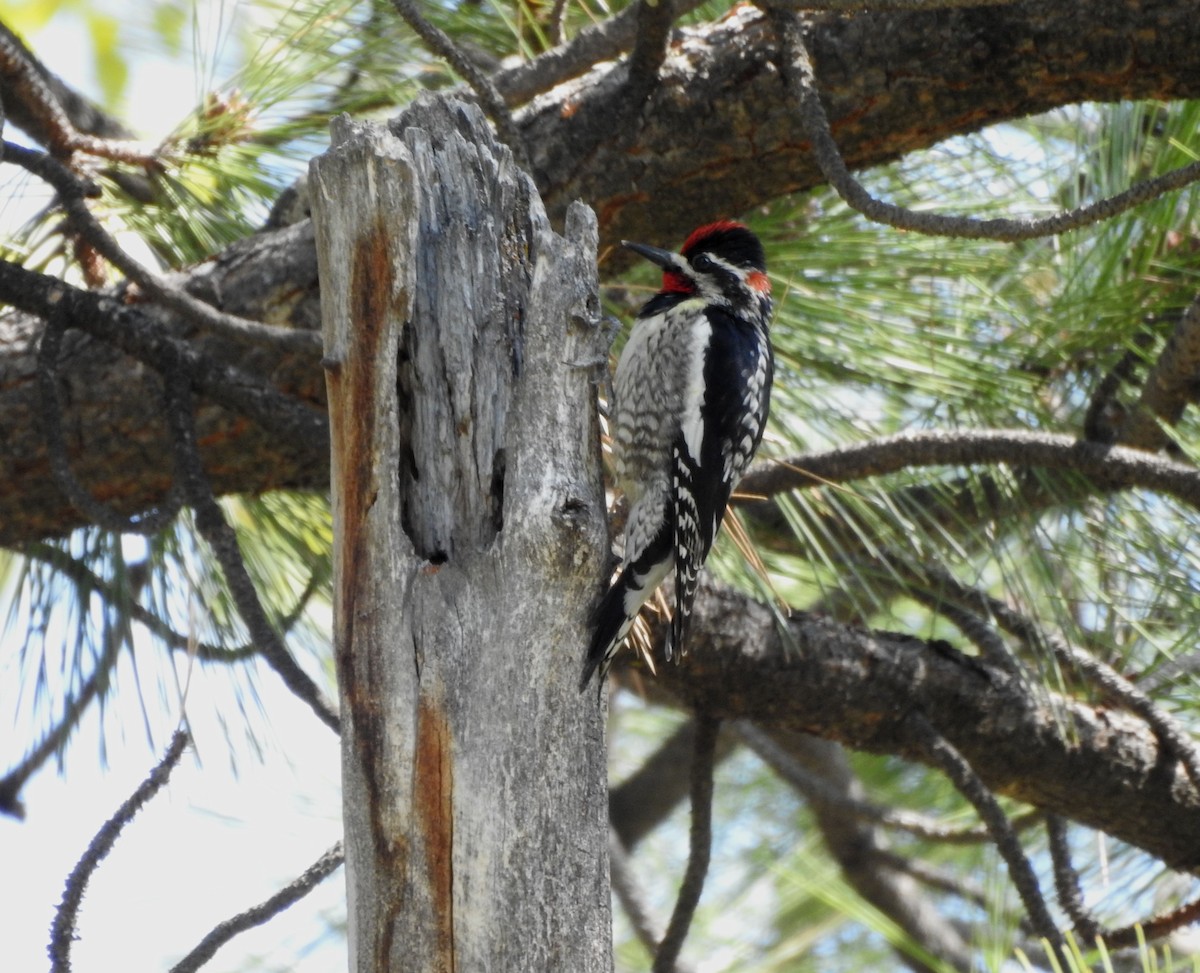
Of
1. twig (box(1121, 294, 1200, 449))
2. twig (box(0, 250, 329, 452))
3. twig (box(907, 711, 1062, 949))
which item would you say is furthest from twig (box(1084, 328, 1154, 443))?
twig (box(0, 250, 329, 452))

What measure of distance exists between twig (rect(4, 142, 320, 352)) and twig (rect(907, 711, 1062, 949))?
4.67 feet

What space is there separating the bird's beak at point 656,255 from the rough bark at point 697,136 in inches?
2.8

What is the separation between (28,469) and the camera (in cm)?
247

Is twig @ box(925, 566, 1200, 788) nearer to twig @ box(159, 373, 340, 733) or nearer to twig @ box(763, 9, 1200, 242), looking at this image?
twig @ box(763, 9, 1200, 242)

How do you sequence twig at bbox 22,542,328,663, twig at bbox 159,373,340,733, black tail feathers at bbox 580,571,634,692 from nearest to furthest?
black tail feathers at bbox 580,571,634,692 < twig at bbox 159,373,340,733 < twig at bbox 22,542,328,663

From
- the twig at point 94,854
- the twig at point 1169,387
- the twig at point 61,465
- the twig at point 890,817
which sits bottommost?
the twig at point 94,854

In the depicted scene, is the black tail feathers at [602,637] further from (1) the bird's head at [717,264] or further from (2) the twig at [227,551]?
(1) the bird's head at [717,264]

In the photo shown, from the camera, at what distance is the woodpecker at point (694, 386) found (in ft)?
7.80

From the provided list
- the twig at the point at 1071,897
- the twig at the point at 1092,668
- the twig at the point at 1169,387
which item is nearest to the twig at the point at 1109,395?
the twig at the point at 1169,387

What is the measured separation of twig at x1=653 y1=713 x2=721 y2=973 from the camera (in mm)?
2574

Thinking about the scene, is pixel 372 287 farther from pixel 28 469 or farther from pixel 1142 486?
pixel 1142 486

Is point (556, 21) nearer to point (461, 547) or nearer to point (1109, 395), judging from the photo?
point (1109, 395)

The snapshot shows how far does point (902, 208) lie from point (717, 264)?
0.62 meters

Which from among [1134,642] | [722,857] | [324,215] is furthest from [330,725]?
[722,857]
